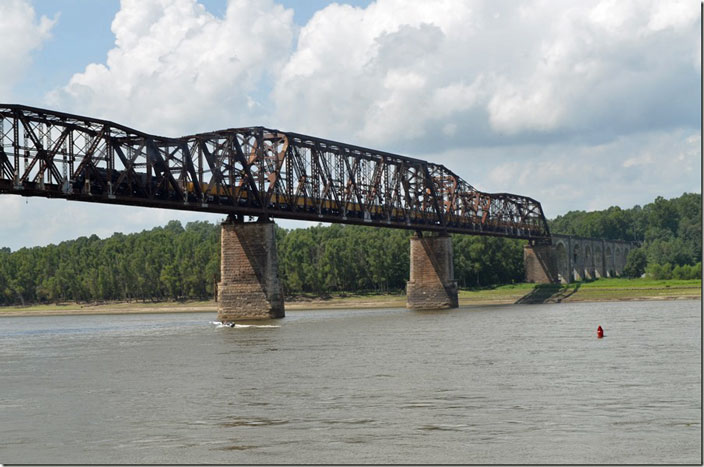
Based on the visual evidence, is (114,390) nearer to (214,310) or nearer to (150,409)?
(150,409)

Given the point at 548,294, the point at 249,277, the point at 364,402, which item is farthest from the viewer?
the point at 548,294

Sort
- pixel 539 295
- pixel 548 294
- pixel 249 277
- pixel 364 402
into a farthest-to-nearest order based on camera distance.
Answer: pixel 548 294
pixel 539 295
pixel 249 277
pixel 364 402

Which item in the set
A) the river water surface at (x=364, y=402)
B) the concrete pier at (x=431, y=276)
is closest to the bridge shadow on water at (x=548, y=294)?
the concrete pier at (x=431, y=276)

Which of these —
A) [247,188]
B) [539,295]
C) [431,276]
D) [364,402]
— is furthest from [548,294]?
[364,402]

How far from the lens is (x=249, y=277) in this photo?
104 metres

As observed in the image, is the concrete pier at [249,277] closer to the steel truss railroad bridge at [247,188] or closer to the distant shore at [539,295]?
the steel truss railroad bridge at [247,188]

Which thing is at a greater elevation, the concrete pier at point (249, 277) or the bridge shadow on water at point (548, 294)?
the concrete pier at point (249, 277)

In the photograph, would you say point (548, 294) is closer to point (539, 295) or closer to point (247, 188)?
point (539, 295)

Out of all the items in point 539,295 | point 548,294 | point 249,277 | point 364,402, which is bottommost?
point 364,402

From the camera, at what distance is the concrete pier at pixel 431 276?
146 m

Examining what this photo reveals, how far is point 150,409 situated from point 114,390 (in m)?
7.47

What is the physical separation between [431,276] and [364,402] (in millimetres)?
110670

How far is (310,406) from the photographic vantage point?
36969 millimetres

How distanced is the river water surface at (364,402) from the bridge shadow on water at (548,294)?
105666 mm
